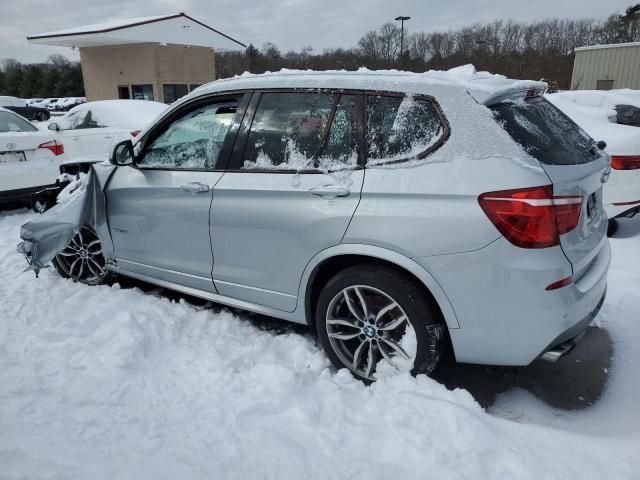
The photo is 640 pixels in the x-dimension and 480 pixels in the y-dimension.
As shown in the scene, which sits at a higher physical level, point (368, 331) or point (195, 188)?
point (195, 188)

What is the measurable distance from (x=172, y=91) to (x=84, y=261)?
23329mm

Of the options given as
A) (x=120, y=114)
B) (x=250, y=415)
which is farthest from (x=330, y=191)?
(x=120, y=114)

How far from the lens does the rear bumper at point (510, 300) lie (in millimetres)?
2281

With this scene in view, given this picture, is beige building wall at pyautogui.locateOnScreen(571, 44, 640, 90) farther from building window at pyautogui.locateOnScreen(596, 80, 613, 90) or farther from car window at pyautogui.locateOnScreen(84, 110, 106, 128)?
car window at pyautogui.locateOnScreen(84, 110, 106, 128)

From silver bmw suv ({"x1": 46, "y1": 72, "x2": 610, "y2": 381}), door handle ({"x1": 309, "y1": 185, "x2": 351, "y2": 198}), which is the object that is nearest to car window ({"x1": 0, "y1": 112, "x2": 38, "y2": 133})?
silver bmw suv ({"x1": 46, "y1": 72, "x2": 610, "y2": 381})

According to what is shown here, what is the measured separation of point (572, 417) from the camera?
264cm

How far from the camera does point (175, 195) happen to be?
11.3 ft

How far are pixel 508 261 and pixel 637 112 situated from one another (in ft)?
25.0

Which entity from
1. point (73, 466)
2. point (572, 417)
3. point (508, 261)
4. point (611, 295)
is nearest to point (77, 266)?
point (73, 466)

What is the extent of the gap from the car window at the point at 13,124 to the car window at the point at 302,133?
224 inches

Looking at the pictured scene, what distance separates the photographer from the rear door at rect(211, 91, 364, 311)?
8.98ft

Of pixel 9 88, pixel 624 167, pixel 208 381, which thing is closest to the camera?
pixel 208 381

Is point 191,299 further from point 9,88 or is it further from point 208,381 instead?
point 9,88

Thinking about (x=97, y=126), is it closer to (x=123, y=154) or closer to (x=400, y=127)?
(x=123, y=154)
